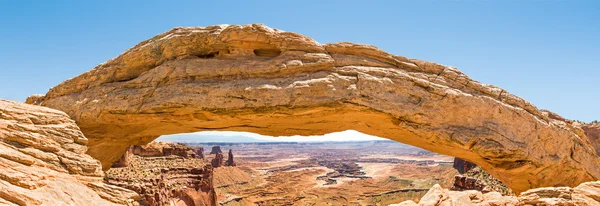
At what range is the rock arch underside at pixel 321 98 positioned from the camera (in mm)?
13289

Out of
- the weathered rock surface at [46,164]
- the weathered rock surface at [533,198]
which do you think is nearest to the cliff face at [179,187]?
the weathered rock surface at [46,164]

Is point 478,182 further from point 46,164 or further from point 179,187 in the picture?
point 46,164

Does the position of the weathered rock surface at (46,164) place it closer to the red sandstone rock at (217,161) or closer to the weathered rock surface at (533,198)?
the weathered rock surface at (533,198)

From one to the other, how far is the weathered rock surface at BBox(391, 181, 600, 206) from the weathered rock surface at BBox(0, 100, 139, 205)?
10055 mm

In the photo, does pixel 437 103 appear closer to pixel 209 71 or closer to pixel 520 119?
pixel 520 119

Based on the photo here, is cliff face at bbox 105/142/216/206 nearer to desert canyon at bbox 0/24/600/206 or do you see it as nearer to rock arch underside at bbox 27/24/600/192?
desert canyon at bbox 0/24/600/206

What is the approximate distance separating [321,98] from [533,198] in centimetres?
728

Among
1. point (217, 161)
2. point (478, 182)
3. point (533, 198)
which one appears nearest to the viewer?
point (533, 198)

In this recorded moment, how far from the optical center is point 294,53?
45.5 ft

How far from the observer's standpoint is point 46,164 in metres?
10.7

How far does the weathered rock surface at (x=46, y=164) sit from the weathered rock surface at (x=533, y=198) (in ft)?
33.0

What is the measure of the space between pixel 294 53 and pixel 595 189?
35.0 ft

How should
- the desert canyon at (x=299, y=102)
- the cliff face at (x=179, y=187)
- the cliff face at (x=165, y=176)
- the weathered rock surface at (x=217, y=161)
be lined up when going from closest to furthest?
1. the desert canyon at (x=299, y=102)
2. the cliff face at (x=179, y=187)
3. the cliff face at (x=165, y=176)
4. the weathered rock surface at (x=217, y=161)

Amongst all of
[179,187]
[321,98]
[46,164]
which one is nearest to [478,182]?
[321,98]
